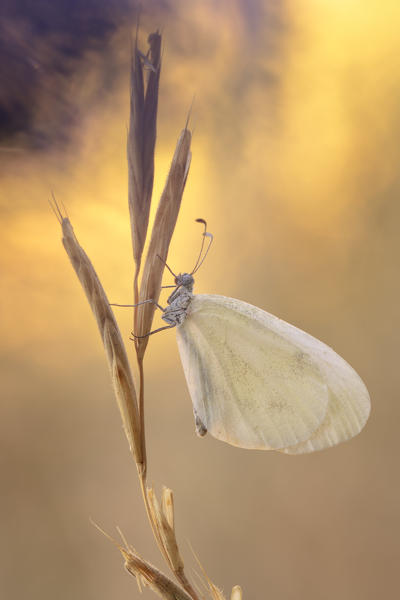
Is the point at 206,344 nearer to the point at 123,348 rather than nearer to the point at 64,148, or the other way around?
the point at 123,348

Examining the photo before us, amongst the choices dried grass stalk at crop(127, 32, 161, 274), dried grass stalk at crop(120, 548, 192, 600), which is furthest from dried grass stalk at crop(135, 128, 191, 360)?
dried grass stalk at crop(120, 548, 192, 600)

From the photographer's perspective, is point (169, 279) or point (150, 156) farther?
point (169, 279)

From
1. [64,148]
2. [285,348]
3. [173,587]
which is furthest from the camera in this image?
[64,148]

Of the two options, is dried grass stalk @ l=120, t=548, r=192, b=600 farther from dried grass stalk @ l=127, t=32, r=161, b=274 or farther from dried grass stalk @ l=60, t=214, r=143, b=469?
dried grass stalk @ l=127, t=32, r=161, b=274

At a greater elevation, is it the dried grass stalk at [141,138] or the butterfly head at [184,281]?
the dried grass stalk at [141,138]

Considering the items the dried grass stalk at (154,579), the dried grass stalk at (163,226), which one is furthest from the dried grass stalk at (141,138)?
the dried grass stalk at (154,579)

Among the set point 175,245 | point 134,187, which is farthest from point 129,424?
point 175,245

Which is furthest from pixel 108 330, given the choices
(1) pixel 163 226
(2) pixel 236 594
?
(2) pixel 236 594

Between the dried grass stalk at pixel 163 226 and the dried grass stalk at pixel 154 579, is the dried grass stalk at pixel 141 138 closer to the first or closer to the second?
the dried grass stalk at pixel 163 226
